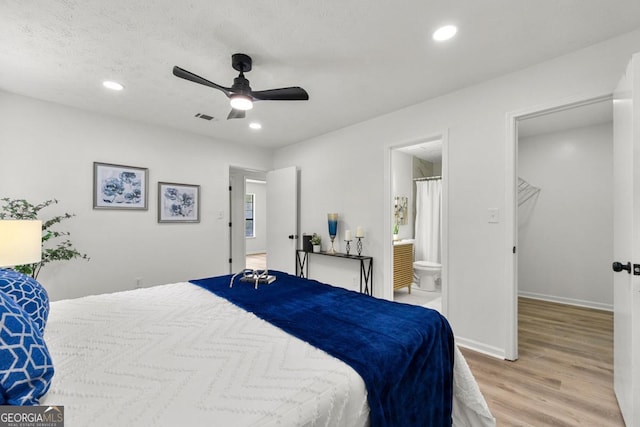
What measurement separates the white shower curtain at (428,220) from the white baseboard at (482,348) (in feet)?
7.85

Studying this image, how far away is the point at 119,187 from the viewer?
3.53 metres

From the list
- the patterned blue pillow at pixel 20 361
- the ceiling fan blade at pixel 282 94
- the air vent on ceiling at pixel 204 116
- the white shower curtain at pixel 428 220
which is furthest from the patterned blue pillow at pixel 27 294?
the white shower curtain at pixel 428 220

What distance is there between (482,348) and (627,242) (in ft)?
4.85

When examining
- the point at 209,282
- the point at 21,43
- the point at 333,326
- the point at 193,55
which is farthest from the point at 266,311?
the point at 21,43

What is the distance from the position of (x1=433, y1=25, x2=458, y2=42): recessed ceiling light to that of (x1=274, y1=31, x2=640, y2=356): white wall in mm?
889

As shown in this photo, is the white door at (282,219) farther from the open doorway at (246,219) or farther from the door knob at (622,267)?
the door knob at (622,267)

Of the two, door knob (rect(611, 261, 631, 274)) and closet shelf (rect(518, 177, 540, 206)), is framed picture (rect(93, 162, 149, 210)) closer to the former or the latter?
door knob (rect(611, 261, 631, 274))

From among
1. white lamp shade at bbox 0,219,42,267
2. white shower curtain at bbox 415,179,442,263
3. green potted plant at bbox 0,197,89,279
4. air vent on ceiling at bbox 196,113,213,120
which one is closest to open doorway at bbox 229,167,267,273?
air vent on ceiling at bbox 196,113,213,120

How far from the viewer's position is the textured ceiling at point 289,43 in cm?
173

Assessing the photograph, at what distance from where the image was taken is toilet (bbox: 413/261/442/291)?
458 cm

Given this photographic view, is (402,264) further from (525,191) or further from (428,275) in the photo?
(525,191)

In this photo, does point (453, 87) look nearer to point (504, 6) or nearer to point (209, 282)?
point (504, 6)

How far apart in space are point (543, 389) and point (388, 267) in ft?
5.67

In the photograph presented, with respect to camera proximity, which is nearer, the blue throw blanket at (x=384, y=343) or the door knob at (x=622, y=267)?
the blue throw blanket at (x=384, y=343)
